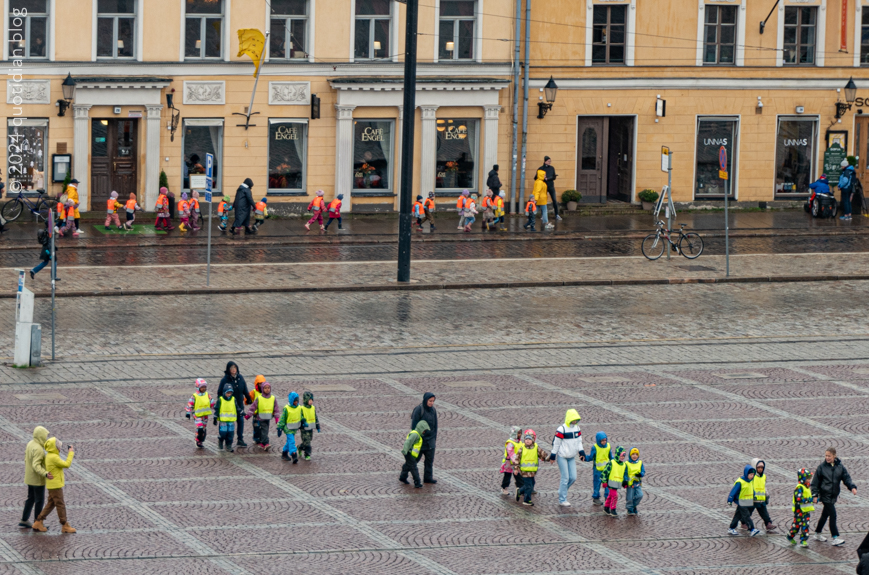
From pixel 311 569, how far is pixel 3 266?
19.5 meters

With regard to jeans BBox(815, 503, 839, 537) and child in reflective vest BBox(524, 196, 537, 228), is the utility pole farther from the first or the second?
jeans BBox(815, 503, 839, 537)

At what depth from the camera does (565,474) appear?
16062mm

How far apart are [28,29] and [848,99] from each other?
78.5ft

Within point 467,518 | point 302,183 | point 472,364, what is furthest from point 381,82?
point 467,518

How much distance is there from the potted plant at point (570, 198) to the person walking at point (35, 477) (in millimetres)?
28967

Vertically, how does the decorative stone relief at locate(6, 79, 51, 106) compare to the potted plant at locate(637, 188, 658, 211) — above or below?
above

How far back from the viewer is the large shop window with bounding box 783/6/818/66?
4366cm

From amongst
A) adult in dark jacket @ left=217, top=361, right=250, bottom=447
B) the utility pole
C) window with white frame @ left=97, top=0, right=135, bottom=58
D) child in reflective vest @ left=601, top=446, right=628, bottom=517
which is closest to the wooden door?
window with white frame @ left=97, top=0, right=135, bottom=58

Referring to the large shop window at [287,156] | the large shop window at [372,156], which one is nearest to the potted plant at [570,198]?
the large shop window at [372,156]

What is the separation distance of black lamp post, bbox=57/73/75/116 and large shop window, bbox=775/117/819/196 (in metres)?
21.0

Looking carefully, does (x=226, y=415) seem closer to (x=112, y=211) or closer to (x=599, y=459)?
(x=599, y=459)

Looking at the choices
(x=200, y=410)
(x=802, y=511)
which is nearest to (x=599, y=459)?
(x=802, y=511)

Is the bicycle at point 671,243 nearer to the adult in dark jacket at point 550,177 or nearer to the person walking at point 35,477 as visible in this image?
the adult in dark jacket at point 550,177

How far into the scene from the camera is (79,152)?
3919 centimetres
